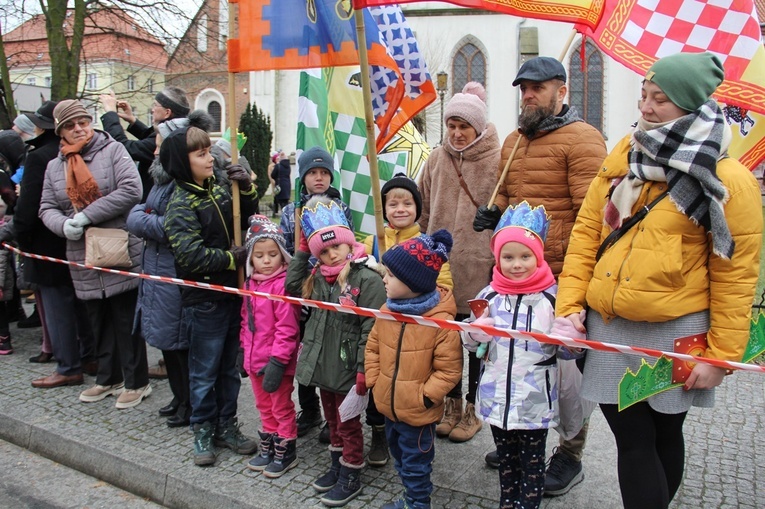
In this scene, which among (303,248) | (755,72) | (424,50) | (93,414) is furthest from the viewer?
(424,50)

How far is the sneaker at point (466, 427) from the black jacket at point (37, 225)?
134 inches

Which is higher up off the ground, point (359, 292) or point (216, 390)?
point (359, 292)

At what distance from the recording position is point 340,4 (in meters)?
3.81

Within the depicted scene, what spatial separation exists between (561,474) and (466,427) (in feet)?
2.59

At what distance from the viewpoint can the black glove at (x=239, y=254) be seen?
4.02 meters

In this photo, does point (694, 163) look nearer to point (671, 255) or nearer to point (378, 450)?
point (671, 255)

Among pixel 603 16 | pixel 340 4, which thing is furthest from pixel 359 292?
pixel 603 16

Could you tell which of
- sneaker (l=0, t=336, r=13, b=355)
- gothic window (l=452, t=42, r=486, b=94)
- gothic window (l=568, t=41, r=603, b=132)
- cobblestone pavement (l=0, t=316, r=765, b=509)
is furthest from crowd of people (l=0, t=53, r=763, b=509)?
gothic window (l=452, t=42, r=486, b=94)

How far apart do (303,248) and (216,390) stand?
3.96 feet

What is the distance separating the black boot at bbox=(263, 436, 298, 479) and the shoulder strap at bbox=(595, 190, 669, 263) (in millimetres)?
2152

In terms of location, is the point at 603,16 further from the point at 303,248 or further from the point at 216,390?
the point at 216,390

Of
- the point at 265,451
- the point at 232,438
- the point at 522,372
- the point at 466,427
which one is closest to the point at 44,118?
the point at 232,438

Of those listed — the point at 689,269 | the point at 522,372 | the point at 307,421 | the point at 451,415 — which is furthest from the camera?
the point at 307,421

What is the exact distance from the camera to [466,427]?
13.8 ft
